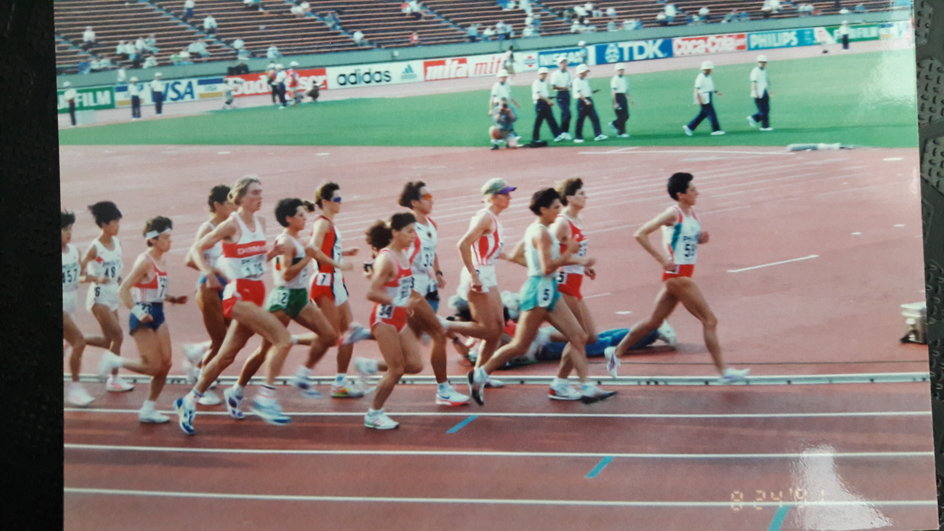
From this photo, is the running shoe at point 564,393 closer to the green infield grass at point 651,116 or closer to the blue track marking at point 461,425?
the blue track marking at point 461,425

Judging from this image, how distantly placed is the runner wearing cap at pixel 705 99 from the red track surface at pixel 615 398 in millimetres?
151

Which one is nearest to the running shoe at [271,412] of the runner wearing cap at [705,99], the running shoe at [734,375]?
the running shoe at [734,375]

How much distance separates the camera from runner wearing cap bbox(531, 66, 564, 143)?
251 inches

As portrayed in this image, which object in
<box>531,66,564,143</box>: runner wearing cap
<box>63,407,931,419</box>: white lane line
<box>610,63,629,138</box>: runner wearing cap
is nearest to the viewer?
<box>63,407,931,419</box>: white lane line

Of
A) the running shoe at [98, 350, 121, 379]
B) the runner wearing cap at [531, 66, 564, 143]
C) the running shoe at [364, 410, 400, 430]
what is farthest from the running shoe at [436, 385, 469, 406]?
the running shoe at [98, 350, 121, 379]

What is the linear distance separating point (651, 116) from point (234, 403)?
116 inches

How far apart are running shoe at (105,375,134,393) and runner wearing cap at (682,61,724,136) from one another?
3601 millimetres

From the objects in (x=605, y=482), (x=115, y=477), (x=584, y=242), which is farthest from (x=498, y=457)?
(x=115, y=477)

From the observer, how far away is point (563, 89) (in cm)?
652

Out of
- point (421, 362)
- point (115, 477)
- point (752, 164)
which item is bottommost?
point (115, 477)

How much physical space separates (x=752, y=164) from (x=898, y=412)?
5.29 ft

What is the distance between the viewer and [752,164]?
6.54m

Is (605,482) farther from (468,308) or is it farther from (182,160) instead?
(182,160)

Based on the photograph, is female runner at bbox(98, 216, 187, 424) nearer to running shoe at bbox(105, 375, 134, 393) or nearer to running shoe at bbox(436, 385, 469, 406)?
running shoe at bbox(105, 375, 134, 393)
